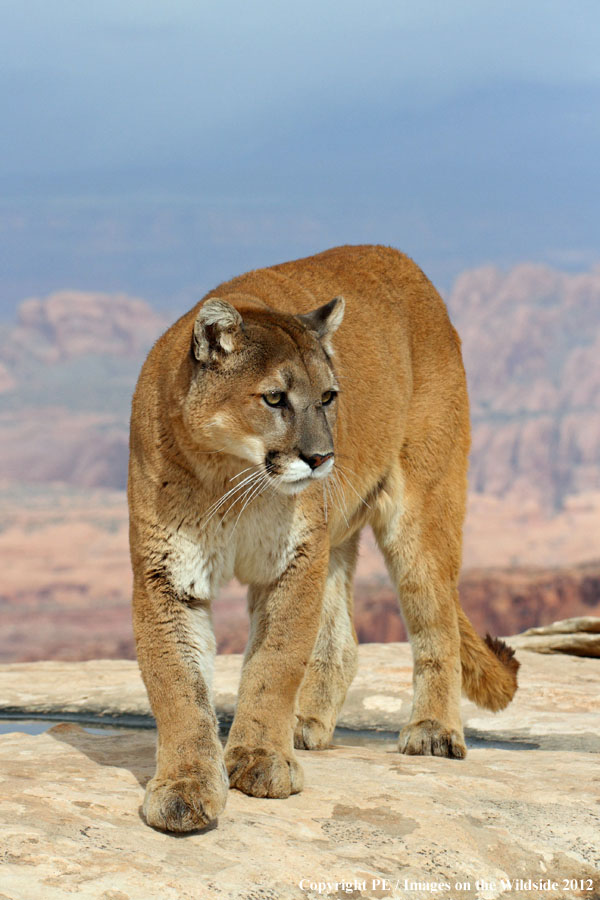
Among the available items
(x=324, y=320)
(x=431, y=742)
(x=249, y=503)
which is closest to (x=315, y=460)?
(x=249, y=503)

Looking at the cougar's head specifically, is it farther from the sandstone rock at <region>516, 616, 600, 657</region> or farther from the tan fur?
the sandstone rock at <region>516, 616, 600, 657</region>

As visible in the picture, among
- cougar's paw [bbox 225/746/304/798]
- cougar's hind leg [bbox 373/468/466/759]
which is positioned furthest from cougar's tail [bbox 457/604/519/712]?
cougar's paw [bbox 225/746/304/798]

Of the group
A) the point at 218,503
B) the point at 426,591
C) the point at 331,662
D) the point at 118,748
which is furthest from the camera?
the point at 331,662

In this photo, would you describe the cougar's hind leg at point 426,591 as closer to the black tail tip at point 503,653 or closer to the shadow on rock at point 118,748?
the black tail tip at point 503,653

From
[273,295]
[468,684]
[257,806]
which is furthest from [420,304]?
[257,806]

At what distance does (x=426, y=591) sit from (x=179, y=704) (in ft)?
5.87

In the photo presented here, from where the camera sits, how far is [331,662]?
5.51 metres

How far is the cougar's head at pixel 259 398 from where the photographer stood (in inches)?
152

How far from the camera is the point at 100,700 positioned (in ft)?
23.1

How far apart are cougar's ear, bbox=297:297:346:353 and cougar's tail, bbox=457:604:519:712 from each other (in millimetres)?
1923

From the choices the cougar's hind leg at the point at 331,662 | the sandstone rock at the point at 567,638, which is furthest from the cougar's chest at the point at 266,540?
the sandstone rock at the point at 567,638

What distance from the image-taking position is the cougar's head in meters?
3.86

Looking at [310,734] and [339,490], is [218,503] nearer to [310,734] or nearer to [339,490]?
[339,490]

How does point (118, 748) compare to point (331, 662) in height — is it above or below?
below
